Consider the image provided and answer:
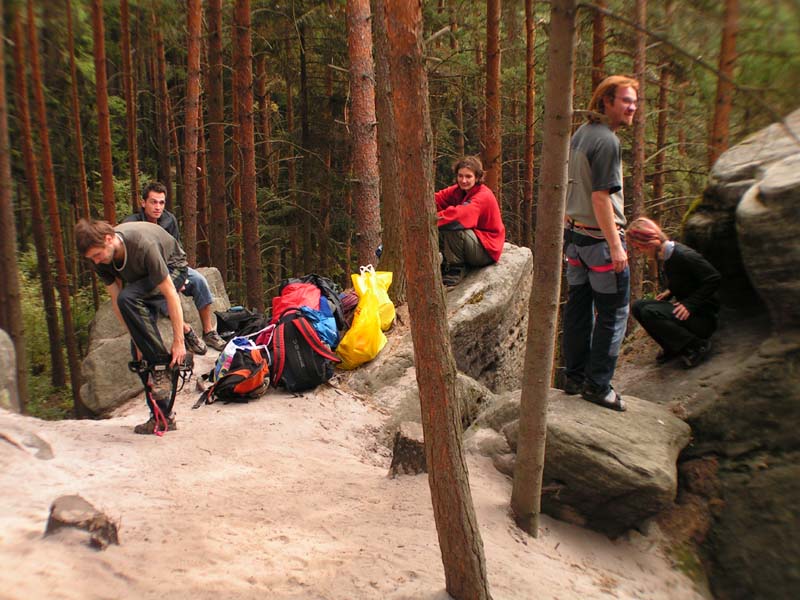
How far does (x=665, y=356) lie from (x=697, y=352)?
0.41 metres

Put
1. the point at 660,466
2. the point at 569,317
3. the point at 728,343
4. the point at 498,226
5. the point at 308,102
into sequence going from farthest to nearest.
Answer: the point at 308,102, the point at 498,226, the point at 728,343, the point at 569,317, the point at 660,466

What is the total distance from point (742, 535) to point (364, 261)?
18.7 feet

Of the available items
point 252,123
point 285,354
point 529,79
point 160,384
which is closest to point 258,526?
point 160,384

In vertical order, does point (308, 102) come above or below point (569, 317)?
above

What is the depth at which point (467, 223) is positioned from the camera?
738 centimetres

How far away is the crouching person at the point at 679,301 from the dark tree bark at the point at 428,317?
10.4 ft

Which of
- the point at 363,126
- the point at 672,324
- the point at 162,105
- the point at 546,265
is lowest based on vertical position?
the point at 672,324

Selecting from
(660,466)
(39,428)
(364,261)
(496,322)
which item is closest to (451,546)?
(660,466)

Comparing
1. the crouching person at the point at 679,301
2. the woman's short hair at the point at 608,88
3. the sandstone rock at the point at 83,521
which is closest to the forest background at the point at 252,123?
the woman's short hair at the point at 608,88

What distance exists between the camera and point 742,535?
4.86m

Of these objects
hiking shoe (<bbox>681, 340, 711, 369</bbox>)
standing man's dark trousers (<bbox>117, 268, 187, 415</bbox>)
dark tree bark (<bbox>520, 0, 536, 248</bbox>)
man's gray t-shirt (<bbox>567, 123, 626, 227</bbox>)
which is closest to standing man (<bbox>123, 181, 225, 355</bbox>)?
standing man's dark trousers (<bbox>117, 268, 187, 415</bbox>)

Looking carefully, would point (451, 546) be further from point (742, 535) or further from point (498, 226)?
point (498, 226)

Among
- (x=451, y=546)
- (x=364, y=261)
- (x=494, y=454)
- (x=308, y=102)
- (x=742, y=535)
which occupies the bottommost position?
(x=742, y=535)

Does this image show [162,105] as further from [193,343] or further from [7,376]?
[7,376]
